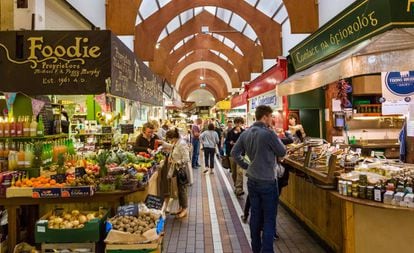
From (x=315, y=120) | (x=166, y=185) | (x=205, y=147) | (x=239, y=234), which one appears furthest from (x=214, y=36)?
(x=239, y=234)

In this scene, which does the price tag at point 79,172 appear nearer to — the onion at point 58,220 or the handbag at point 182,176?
the onion at point 58,220

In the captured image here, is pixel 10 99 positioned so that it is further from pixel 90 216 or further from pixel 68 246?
pixel 68 246

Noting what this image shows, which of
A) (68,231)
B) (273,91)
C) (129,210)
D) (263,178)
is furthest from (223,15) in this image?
(68,231)

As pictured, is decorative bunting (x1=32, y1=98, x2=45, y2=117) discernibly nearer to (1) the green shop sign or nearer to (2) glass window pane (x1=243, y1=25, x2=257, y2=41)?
(1) the green shop sign

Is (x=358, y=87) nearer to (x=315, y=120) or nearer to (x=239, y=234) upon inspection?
(x=315, y=120)

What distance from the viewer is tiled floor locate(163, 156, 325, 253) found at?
177 inches

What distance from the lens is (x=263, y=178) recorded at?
372cm

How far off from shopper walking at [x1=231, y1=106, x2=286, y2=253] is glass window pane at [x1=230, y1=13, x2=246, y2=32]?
39.8 ft

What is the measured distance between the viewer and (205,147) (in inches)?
425

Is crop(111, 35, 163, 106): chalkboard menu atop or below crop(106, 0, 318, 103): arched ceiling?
below

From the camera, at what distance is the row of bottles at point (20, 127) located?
4664mm

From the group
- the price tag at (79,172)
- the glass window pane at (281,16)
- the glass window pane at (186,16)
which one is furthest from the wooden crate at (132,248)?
the glass window pane at (186,16)

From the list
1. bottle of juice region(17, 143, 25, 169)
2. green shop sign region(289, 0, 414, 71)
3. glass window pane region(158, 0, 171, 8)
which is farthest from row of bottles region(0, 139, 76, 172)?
glass window pane region(158, 0, 171, 8)

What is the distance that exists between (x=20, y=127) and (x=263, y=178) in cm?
332
